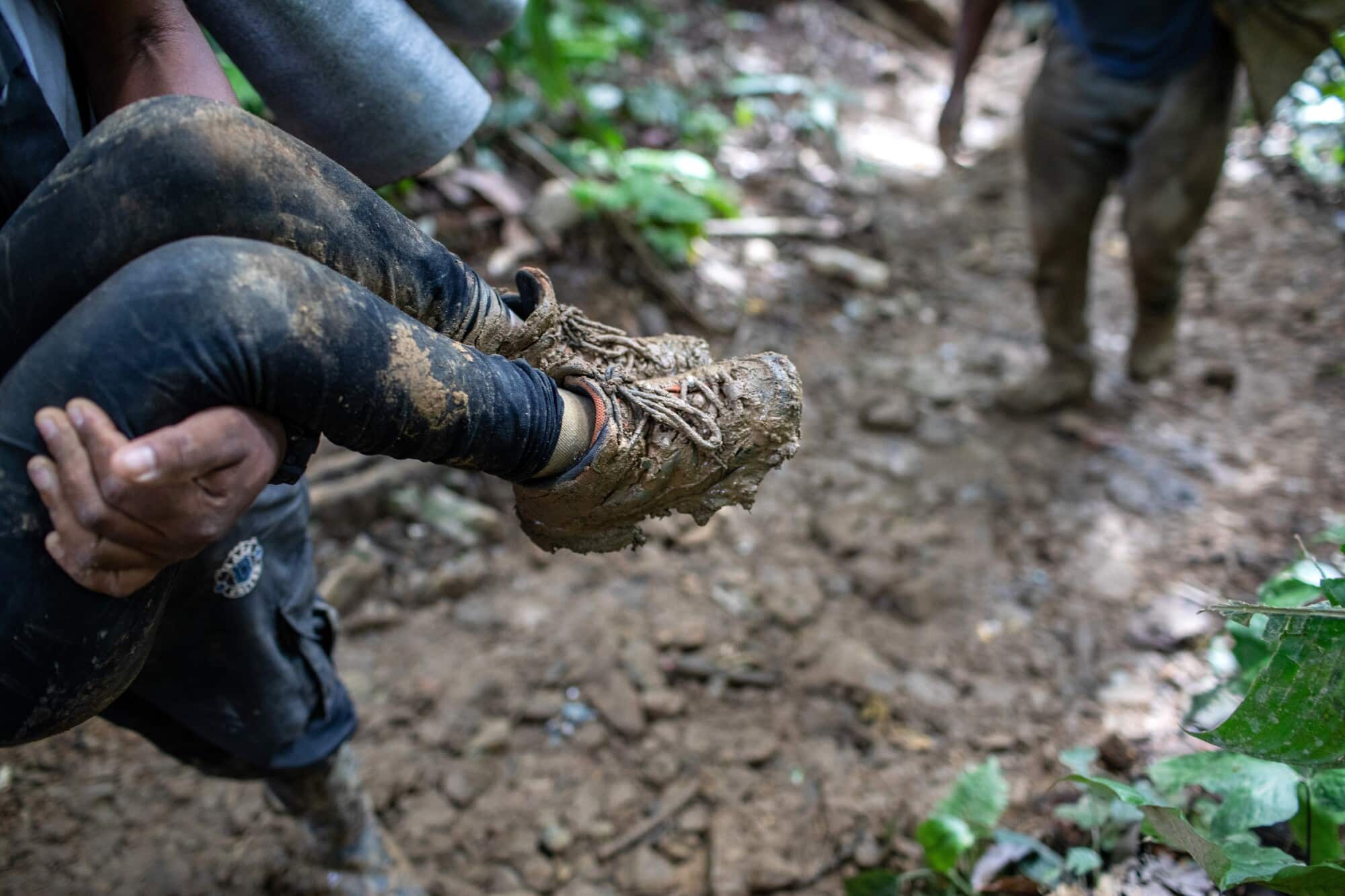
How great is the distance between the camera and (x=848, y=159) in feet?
19.3

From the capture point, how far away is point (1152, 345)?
376 cm

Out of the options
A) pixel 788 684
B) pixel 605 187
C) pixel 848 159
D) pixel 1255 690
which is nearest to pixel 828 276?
pixel 605 187

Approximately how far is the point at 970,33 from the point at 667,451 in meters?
3.22

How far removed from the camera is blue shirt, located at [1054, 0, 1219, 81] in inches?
120

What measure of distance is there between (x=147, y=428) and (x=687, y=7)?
24.1ft

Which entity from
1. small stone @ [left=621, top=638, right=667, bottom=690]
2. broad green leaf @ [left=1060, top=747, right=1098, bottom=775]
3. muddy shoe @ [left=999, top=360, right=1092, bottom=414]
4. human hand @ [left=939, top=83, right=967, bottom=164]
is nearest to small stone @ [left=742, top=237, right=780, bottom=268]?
human hand @ [left=939, top=83, right=967, bottom=164]

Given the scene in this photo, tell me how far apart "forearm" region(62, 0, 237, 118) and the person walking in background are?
306cm

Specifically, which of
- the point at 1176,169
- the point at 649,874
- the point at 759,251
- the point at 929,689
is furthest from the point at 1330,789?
the point at 759,251

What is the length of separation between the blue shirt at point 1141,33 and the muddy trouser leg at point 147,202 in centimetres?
311

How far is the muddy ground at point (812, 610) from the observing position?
85.3 inches

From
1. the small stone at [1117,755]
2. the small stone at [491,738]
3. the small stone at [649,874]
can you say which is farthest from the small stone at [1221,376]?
the small stone at [491,738]

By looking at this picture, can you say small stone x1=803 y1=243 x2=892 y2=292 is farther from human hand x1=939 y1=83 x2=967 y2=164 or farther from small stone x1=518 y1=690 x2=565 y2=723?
small stone x1=518 y1=690 x2=565 y2=723

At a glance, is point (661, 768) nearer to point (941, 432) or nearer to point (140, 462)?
point (140, 462)

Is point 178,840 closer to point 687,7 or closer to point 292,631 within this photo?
Result: point 292,631
